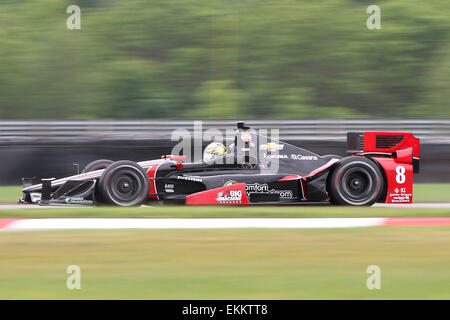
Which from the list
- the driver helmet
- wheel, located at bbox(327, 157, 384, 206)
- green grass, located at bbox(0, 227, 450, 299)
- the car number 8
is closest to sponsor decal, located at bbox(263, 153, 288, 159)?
the driver helmet

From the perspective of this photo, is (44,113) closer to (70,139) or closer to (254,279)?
(70,139)

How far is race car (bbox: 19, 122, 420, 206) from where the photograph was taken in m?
8.98

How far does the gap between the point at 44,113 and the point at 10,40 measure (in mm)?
2551

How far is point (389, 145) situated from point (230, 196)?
236 centimetres

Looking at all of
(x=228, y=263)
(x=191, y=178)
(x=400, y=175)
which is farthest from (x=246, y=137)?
(x=228, y=263)

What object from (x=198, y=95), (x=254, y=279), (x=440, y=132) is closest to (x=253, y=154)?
(x=254, y=279)

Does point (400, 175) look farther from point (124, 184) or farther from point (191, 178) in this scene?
point (124, 184)

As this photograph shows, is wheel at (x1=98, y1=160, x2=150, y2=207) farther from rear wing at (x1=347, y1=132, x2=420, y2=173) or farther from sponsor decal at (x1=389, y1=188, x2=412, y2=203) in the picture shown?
sponsor decal at (x1=389, y1=188, x2=412, y2=203)

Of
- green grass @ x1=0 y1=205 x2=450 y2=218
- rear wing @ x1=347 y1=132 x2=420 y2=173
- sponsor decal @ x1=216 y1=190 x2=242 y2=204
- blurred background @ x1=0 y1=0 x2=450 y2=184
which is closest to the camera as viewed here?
green grass @ x1=0 y1=205 x2=450 y2=218

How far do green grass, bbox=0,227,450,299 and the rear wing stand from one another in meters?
2.08

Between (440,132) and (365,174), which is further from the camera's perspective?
(440,132)

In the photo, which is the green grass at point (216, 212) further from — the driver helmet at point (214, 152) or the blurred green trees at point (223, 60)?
the blurred green trees at point (223, 60)

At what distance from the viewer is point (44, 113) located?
19234 mm

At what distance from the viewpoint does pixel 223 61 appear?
20391 millimetres
